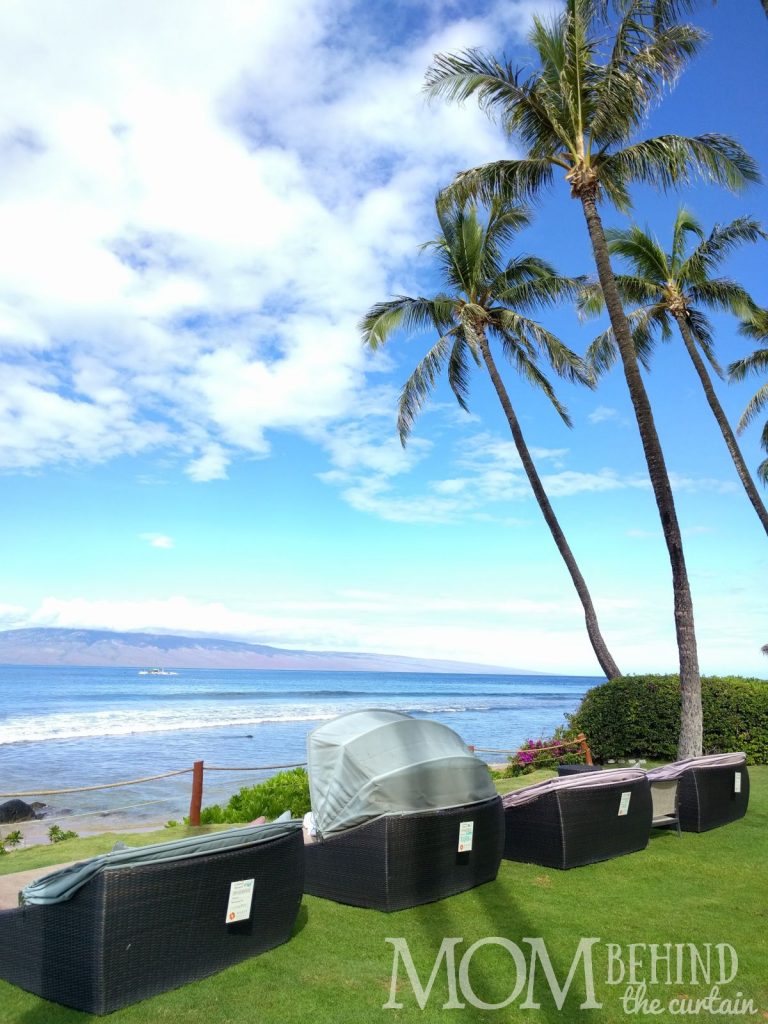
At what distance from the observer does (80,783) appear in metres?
17.0

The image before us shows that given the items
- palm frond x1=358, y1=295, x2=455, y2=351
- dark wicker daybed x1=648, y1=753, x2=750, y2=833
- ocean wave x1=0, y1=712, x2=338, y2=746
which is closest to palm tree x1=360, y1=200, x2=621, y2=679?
palm frond x1=358, y1=295, x2=455, y2=351

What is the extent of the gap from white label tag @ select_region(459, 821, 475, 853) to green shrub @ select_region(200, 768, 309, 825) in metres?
4.39

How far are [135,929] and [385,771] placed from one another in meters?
2.20

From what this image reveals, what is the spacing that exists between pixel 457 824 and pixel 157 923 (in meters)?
2.49

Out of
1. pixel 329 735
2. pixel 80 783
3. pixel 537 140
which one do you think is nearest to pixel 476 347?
pixel 537 140

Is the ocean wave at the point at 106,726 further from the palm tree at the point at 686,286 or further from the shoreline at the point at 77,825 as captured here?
the palm tree at the point at 686,286

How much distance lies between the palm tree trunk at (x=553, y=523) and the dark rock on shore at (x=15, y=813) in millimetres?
11911

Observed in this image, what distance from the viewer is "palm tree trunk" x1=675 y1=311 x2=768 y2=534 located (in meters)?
17.6

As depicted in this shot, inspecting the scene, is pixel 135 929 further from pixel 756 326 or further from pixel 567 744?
pixel 756 326

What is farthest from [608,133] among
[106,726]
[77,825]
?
[106,726]

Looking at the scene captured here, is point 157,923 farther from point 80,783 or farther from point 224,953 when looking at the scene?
point 80,783

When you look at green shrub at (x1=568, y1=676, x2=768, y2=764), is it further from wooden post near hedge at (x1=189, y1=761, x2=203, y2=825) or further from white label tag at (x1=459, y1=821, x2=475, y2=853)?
white label tag at (x1=459, y1=821, x2=475, y2=853)

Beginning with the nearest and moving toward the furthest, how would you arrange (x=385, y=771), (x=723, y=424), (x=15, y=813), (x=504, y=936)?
(x=504, y=936) < (x=385, y=771) < (x=15, y=813) < (x=723, y=424)

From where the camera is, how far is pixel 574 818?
6574 mm
